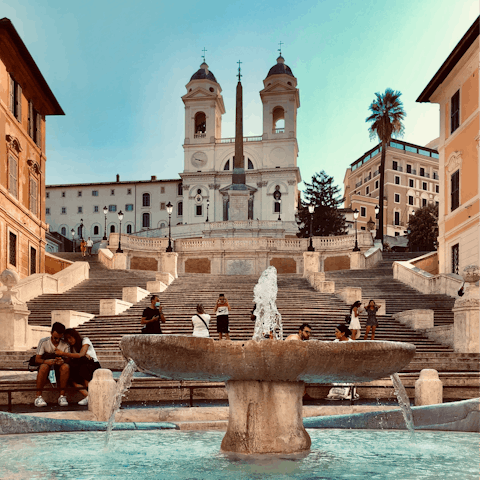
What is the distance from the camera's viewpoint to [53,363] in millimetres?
8859

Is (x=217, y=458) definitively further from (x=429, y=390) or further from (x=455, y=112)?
(x=455, y=112)

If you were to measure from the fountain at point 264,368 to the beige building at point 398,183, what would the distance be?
285ft

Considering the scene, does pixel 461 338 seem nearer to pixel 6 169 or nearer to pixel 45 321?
pixel 45 321

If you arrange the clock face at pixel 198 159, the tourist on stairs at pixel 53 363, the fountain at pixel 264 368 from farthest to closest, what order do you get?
the clock face at pixel 198 159 → the tourist on stairs at pixel 53 363 → the fountain at pixel 264 368

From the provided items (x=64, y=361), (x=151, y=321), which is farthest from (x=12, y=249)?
(x=64, y=361)

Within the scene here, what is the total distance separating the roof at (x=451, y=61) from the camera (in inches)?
952

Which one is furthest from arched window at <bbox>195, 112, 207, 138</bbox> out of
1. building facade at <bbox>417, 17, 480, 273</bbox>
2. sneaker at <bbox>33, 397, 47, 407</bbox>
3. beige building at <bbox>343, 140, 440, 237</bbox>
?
sneaker at <bbox>33, 397, 47, 407</bbox>

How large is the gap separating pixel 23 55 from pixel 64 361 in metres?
23.6

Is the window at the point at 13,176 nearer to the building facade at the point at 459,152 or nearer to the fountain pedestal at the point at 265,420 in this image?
the building facade at the point at 459,152

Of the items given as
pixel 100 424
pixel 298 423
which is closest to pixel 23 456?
pixel 100 424

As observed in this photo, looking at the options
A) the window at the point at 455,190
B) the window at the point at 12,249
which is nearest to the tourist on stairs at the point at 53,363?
the window at the point at 12,249

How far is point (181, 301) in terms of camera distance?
22266 millimetres

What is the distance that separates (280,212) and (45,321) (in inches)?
2564

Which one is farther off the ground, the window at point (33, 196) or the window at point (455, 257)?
the window at point (33, 196)
